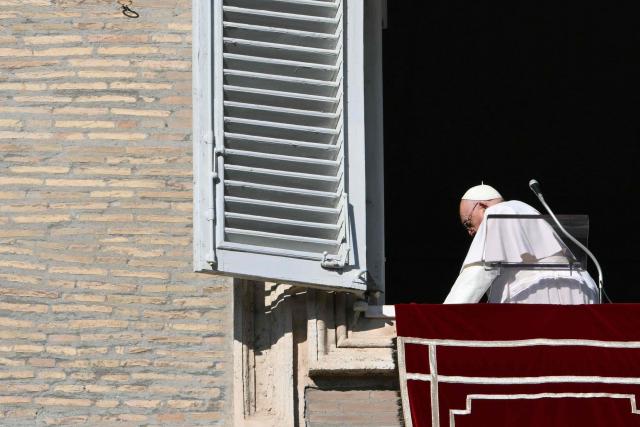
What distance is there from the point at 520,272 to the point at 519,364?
0.48 meters

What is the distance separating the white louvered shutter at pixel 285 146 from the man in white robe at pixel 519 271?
45cm

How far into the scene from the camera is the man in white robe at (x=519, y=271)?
7.81m

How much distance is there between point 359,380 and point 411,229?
3.82 metres

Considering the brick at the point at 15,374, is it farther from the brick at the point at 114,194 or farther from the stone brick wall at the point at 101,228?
the brick at the point at 114,194

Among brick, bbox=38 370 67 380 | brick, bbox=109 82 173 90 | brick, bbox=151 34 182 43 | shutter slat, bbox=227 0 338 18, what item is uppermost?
shutter slat, bbox=227 0 338 18

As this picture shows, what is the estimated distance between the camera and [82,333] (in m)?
7.87

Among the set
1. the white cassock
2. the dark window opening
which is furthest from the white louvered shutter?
the dark window opening

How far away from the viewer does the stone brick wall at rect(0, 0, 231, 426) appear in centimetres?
777

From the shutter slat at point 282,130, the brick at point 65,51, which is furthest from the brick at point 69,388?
the brick at point 65,51

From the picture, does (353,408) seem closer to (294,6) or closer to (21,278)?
(21,278)

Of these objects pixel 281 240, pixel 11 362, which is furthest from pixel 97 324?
pixel 281 240

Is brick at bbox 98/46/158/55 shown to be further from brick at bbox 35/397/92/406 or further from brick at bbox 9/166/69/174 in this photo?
brick at bbox 35/397/92/406

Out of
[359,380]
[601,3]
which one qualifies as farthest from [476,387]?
[601,3]

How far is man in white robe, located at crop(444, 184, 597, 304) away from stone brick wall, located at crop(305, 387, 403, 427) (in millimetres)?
482
